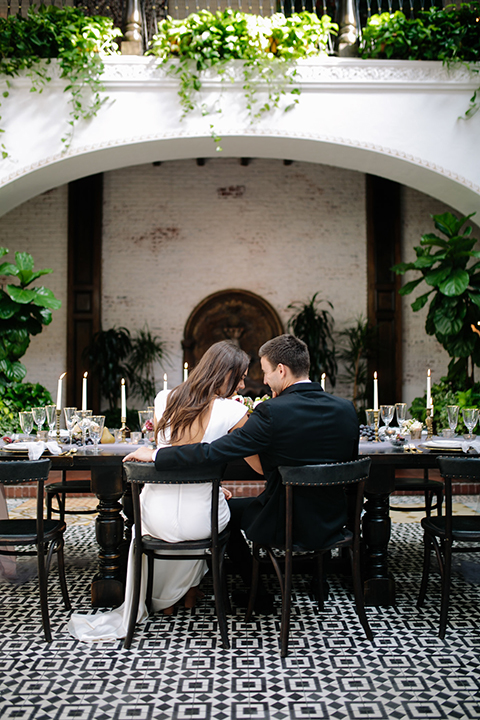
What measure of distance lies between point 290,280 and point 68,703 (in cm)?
656

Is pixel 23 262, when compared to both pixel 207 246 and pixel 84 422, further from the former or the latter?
pixel 207 246

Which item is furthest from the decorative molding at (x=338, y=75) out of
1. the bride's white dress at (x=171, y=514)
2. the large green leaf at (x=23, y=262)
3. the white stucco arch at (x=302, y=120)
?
the bride's white dress at (x=171, y=514)

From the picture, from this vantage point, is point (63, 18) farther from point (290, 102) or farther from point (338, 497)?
point (338, 497)

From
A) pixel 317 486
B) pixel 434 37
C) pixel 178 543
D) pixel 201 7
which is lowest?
pixel 178 543

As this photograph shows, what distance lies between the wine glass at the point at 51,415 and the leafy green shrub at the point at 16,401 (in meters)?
2.42

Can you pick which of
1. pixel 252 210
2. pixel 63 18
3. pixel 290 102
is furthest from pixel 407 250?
pixel 63 18

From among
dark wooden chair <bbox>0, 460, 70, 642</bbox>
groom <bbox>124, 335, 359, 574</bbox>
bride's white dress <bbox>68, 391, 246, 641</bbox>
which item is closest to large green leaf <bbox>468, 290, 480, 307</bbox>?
groom <bbox>124, 335, 359, 574</bbox>

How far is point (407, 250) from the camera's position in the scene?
8203mm

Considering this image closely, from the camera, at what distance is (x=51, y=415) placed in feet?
10.9

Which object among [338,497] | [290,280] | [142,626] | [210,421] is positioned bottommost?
[142,626]

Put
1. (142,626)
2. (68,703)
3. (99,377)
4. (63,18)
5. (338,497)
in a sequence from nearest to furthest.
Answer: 1. (68,703)
2. (338,497)
3. (142,626)
4. (63,18)
5. (99,377)

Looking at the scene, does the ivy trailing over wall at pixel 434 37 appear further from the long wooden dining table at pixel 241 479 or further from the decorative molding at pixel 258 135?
the long wooden dining table at pixel 241 479

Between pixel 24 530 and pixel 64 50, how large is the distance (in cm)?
413

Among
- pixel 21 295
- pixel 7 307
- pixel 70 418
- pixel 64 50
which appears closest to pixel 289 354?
pixel 70 418
